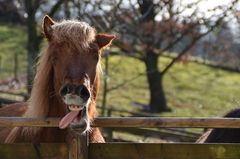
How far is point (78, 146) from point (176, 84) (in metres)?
23.9

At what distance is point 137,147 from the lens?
4.00 metres

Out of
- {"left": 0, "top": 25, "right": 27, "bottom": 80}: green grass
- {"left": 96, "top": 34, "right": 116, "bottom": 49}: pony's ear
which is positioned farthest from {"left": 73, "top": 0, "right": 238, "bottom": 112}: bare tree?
{"left": 0, "top": 25, "right": 27, "bottom": 80}: green grass

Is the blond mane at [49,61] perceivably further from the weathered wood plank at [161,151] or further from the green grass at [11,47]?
the green grass at [11,47]

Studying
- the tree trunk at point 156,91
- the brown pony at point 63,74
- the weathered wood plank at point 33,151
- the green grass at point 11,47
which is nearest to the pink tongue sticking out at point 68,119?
the brown pony at point 63,74

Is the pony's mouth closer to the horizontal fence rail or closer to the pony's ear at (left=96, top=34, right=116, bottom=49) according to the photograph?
the horizontal fence rail

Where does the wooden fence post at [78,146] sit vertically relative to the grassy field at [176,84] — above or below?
below

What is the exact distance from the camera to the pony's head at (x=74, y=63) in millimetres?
3690

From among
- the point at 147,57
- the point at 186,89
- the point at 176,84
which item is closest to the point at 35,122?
the point at 147,57

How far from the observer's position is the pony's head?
369 cm

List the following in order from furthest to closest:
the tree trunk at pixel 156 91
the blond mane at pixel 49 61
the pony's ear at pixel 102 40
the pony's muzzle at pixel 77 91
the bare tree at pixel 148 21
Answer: the tree trunk at pixel 156 91 → the bare tree at pixel 148 21 → the pony's ear at pixel 102 40 → the blond mane at pixel 49 61 → the pony's muzzle at pixel 77 91

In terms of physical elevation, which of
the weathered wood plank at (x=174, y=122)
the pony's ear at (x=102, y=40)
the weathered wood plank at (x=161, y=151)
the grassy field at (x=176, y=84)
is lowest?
the weathered wood plank at (x=161, y=151)

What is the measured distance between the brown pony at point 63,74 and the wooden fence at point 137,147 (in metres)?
0.22

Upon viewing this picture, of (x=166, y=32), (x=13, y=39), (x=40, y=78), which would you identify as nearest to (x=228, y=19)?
(x=166, y=32)

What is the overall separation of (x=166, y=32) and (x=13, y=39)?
17.5 m
